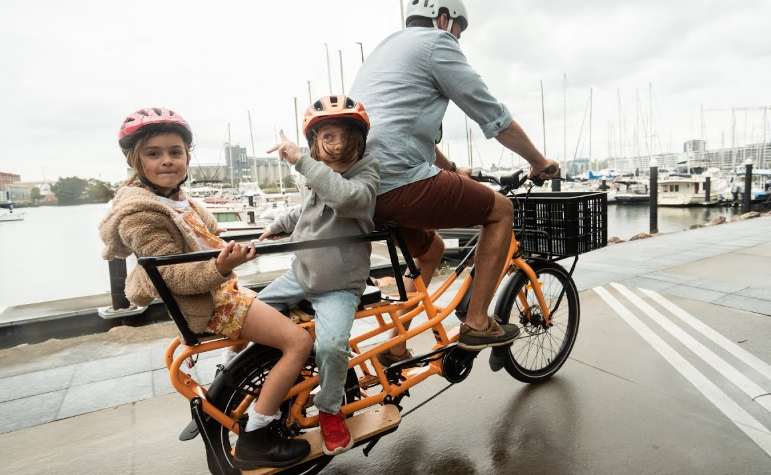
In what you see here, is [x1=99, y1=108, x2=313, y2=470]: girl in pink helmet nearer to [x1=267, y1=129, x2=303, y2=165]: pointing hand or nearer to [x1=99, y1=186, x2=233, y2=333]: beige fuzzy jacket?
[x1=99, y1=186, x2=233, y2=333]: beige fuzzy jacket

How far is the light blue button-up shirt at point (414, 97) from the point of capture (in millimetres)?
2176

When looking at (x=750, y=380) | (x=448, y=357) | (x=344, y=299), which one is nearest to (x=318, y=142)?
(x=344, y=299)

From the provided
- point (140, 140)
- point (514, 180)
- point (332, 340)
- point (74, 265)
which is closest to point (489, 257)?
point (514, 180)

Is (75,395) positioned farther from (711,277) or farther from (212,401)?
(711,277)

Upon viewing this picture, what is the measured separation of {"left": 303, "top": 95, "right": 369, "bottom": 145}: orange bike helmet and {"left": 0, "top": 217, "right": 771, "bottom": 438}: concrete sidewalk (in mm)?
2109

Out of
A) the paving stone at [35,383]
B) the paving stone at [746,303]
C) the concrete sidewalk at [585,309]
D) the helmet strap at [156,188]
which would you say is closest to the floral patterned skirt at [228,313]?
the helmet strap at [156,188]

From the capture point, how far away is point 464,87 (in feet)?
7.33

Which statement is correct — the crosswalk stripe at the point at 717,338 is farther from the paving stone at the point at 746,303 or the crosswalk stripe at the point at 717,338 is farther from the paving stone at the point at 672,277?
the paving stone at the point at 672,277

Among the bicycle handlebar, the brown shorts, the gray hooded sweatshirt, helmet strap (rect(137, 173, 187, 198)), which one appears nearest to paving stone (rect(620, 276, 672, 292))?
the bicycle handlebar

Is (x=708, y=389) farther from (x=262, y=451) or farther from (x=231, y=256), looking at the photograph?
(x=231, y=256)

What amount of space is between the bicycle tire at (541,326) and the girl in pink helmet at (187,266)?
1.47m

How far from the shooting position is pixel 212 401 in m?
1.91

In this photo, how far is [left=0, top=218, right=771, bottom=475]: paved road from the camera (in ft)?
7.66

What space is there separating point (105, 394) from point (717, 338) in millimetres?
4862
